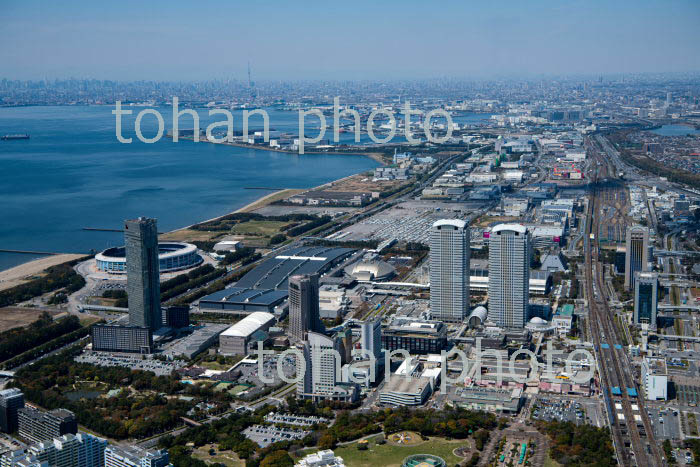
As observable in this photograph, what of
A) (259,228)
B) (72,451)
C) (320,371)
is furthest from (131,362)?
(259,228)

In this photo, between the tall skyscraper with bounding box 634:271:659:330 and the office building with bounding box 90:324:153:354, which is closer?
the office building with bounding box 90:324:153:354

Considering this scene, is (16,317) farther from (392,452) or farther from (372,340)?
(392,452)

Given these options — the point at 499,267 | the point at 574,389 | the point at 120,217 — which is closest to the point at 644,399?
the point at 574,389

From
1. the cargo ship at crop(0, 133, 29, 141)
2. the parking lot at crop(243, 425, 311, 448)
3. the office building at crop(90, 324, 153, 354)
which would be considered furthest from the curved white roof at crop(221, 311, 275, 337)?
the cargo ship at crop(0, 133, 29, 141)

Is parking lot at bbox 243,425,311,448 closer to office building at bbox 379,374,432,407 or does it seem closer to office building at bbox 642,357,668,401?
office building at bbox 379,374,432,407

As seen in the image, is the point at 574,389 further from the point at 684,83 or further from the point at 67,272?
the point at 684,83

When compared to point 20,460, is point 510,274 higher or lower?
higher

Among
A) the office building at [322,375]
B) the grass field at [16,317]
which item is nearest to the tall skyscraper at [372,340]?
the office building at [322,375]
